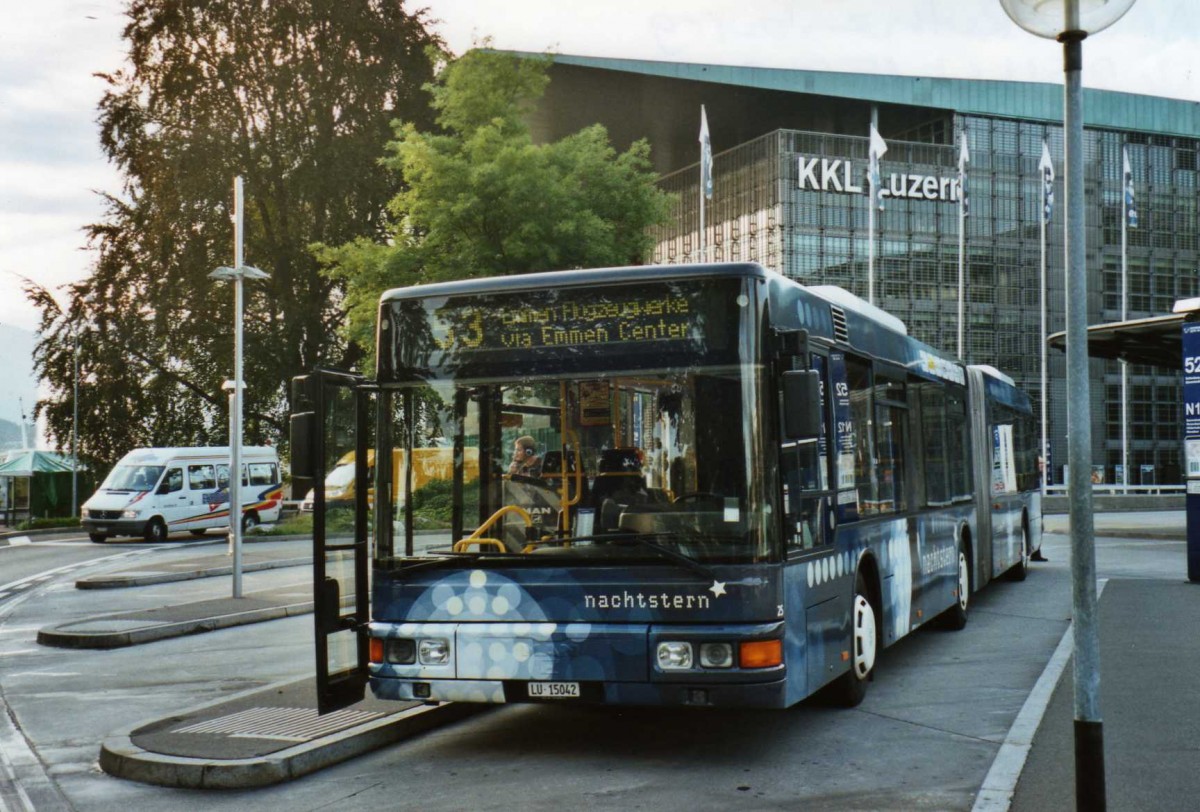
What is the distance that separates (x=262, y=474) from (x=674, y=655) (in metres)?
33.6

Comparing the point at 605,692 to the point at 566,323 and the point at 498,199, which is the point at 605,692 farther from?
the point at 498,199

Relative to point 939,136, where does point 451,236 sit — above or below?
below

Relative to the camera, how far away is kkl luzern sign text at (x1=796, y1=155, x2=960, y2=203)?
6944 centimetres

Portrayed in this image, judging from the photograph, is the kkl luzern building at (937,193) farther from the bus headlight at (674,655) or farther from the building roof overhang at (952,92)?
the bus headlight at (674,655)

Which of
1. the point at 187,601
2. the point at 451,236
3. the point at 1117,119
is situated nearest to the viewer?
the point at 187,601

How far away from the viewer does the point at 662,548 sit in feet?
22.3

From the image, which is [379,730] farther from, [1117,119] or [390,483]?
[1117,119]

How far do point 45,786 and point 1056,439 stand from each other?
2830 inches

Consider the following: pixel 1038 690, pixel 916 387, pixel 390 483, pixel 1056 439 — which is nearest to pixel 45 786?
pixel 390 483

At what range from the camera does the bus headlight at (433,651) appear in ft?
23.3

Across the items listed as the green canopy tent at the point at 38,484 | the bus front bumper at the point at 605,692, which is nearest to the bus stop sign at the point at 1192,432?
the bus front bumper at the point at 605,692

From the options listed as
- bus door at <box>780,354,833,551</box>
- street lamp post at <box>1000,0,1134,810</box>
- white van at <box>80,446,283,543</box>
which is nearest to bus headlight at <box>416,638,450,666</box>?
bus door at <box>780,354,833,551</box>

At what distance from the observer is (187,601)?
18.4 meters

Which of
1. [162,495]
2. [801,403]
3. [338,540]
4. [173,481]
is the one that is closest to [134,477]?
[162,495]
